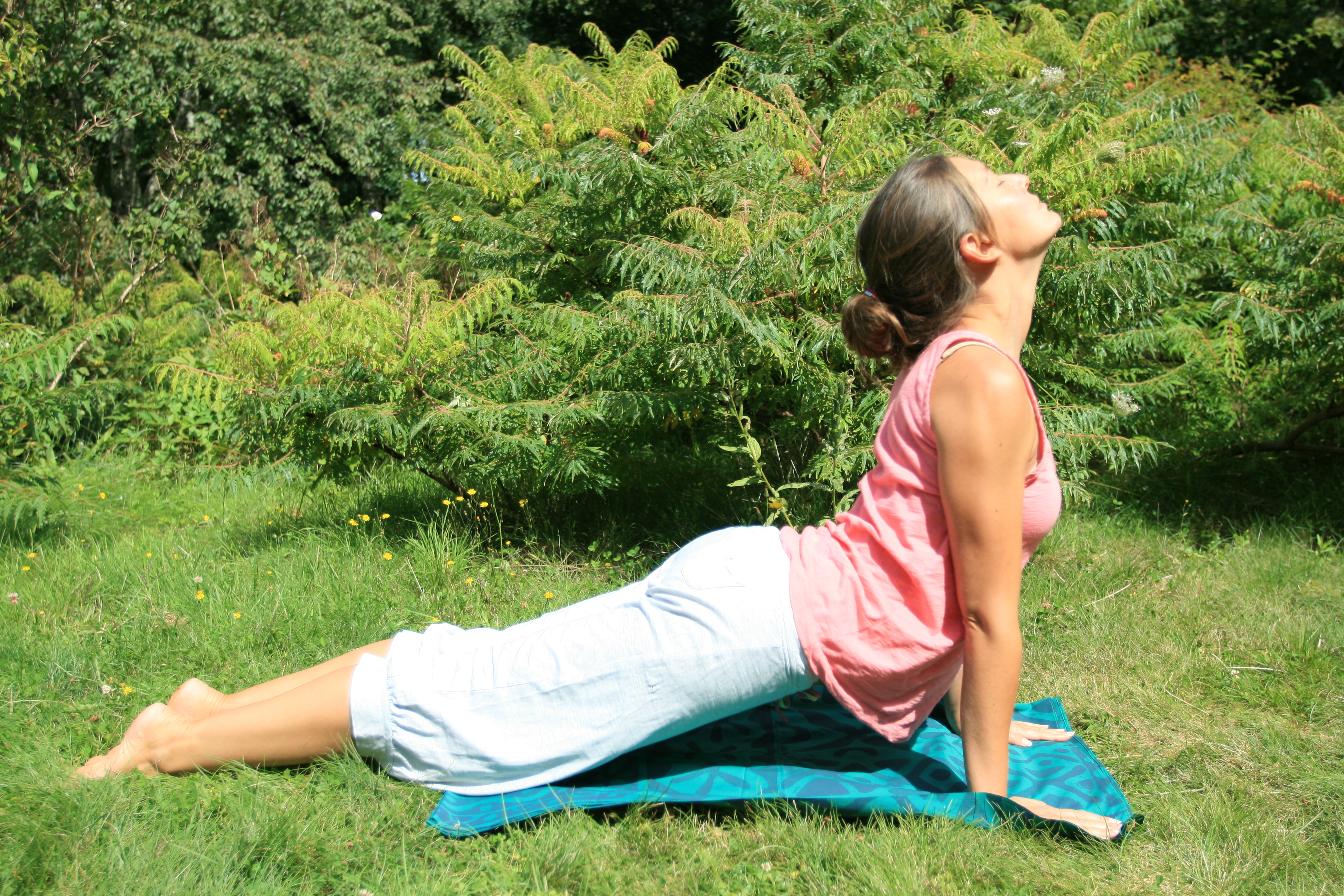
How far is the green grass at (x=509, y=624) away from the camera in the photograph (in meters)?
2.01

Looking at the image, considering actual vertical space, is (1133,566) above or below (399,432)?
below

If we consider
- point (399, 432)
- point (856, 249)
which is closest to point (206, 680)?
point (399, 432)

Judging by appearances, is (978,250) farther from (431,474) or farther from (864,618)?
(431,474)

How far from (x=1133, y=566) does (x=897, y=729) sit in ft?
7.10

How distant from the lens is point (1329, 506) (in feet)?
14.4

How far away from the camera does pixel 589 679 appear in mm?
2123

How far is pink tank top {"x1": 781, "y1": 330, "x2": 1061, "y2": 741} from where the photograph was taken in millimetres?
2043

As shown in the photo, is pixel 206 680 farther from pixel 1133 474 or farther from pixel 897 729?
pixel 1133 474

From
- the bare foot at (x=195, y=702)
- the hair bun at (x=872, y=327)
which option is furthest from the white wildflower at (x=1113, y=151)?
the bare foot at (x=195, y=702)

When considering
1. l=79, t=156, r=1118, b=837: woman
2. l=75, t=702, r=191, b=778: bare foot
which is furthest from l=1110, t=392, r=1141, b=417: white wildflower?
l=75, t=702, r=191, b=778: bare foot

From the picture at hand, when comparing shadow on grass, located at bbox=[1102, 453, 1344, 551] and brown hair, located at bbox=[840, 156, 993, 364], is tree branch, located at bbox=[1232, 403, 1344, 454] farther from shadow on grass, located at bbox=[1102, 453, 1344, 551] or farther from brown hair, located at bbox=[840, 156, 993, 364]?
brown hair, located at bbox=[840, 156, 993, 364]

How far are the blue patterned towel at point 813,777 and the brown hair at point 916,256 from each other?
3.27ft

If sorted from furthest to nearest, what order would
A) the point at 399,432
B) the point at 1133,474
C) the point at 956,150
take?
the point at 1133,474
the point at 956,150
the point at 399,432

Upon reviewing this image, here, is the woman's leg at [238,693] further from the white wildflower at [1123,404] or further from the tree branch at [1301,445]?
the tree branch at [1301,445]
